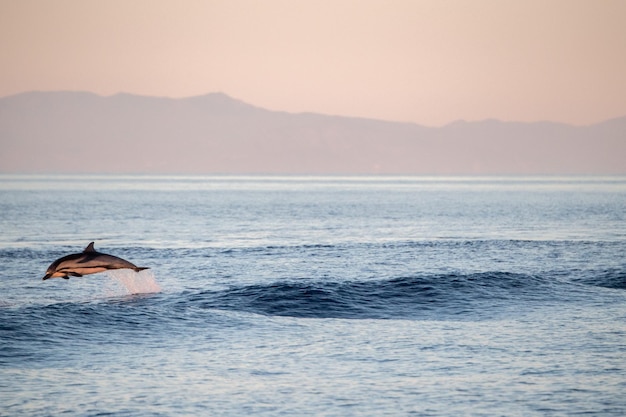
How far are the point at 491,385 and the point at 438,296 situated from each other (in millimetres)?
16026

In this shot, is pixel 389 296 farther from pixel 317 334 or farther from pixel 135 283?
pixel 135 283

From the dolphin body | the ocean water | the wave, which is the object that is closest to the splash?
the ocean water

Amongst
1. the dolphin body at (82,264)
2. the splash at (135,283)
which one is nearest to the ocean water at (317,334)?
the splash at (135,283)

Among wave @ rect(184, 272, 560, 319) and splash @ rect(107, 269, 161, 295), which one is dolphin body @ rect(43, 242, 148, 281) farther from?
splash @ rect(107, 269, 161, 295)

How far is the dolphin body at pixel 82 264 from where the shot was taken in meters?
27.5

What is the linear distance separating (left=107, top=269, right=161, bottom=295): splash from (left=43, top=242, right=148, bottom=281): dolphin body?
7260 millimetres

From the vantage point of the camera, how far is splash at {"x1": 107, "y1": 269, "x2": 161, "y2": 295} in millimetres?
37062

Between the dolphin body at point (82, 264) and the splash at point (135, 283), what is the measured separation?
726cm

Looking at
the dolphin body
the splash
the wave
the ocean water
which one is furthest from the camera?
the splash

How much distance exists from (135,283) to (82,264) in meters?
10.1

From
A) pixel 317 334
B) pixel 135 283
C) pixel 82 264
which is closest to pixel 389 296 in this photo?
pixel 317 334

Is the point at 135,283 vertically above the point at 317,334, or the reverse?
the point at 135,283

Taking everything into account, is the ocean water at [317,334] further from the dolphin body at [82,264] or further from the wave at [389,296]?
the dolphin body at [82,264]

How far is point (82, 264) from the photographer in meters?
28.0
